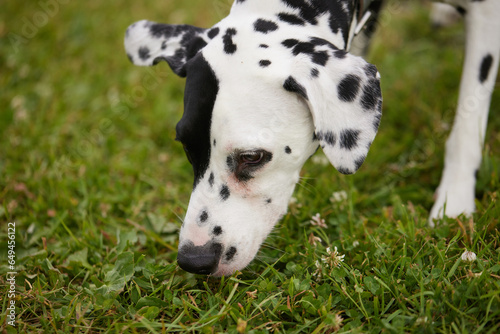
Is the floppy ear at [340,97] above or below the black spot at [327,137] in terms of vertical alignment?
above

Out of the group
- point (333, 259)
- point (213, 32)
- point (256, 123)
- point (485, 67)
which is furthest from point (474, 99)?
point (213, 32)

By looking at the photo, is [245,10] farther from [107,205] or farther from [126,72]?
[126,72]

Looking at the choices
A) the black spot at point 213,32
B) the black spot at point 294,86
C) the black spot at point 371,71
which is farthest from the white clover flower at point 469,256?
the black spot at point 213,32

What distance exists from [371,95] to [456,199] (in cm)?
108

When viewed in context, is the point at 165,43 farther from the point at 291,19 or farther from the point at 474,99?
the point at 474,99

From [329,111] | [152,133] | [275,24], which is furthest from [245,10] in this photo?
[152,133]

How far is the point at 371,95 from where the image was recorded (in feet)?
6.68

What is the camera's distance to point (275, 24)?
2.23m

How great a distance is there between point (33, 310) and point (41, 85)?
3017 millimetres

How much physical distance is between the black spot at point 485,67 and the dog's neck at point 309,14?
3.24 ft

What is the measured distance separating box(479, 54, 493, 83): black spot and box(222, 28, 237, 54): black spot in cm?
167

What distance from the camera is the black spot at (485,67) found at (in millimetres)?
2756

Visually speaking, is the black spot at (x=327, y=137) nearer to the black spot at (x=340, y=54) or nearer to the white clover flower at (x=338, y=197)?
the black spot at (x=340, y=54)

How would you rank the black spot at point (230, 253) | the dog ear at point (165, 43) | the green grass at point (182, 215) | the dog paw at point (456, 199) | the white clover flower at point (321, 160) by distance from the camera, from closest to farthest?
the green grass at point (182, 215) → the black spot at point (230, 253) → the dog ear at point (165, 43) → the dog paw at point (456, 199) → the white clover flower at point (321, 160)
